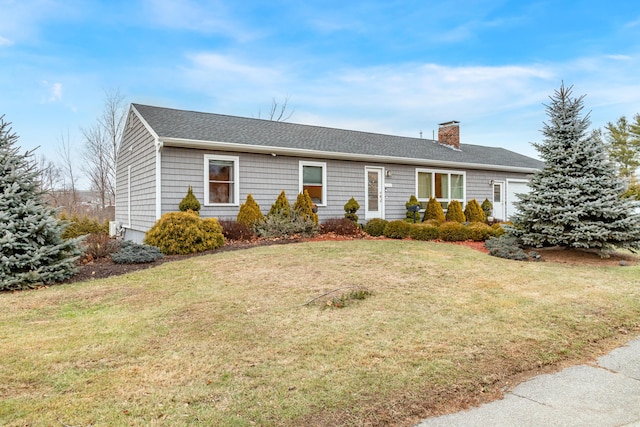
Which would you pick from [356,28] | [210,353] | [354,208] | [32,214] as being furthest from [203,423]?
[356,28]

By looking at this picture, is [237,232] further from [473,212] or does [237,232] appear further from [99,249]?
[473,212]

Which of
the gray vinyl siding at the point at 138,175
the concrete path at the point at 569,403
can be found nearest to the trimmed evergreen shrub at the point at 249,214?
the gray vinyl siding at the point at 138,175

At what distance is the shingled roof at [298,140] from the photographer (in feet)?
37.9

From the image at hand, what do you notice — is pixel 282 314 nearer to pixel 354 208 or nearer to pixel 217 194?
→ pixel 217 194

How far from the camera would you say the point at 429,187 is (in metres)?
16.0

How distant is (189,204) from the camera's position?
10.9m

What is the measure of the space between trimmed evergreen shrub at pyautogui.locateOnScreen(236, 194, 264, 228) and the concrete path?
8961 millimetres

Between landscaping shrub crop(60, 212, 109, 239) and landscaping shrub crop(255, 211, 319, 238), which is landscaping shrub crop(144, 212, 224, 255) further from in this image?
landscaping shrub crop(60, 212, 109, 239)

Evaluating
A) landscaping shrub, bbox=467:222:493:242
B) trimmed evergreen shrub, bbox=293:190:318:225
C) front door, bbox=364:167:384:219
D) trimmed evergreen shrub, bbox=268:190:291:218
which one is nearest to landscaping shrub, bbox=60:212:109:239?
trimmed evergreen shrub, bbox=268:190:291:218

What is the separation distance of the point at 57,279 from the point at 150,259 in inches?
67.2

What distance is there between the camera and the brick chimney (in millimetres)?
19203

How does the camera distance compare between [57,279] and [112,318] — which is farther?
[57,279]

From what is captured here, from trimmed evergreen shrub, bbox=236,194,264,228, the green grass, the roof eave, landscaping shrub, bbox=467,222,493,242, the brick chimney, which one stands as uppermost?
the brick chimney

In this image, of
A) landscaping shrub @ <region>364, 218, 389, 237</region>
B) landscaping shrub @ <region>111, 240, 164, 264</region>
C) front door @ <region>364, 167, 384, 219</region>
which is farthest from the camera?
front door @ <region>364, 167, 384, 219</region>
